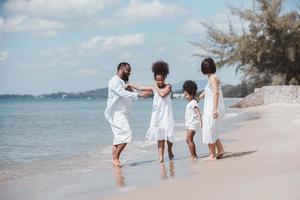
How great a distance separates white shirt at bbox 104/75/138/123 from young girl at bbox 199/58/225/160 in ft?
3.79

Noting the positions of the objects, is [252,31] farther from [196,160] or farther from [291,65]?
[196,160]

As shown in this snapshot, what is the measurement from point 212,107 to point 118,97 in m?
1.56

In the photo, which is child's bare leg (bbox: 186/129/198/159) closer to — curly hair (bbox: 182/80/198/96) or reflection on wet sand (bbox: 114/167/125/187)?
curly hair (bbox: 182/80/198/96)

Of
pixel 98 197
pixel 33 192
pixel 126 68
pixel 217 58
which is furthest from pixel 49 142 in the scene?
pixel 217 58

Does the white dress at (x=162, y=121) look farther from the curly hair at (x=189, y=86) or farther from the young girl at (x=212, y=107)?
the young girl at (x=212, y=107)

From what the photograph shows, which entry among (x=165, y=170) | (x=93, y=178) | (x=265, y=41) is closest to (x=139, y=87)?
(x=165, y=170)

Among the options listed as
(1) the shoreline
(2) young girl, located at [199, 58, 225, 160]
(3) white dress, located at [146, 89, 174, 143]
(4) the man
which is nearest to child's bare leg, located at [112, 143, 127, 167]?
(4) the man

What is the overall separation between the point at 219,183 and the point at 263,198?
1.08 m

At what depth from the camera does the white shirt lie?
8.61 meters

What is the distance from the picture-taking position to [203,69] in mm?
8336

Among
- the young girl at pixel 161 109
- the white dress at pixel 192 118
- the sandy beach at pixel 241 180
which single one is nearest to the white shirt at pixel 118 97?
the young girl at pixel 161 109

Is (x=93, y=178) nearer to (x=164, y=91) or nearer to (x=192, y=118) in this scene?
(x=164, y=91)

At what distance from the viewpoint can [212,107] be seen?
8.34 metres

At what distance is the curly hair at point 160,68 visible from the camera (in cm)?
867
